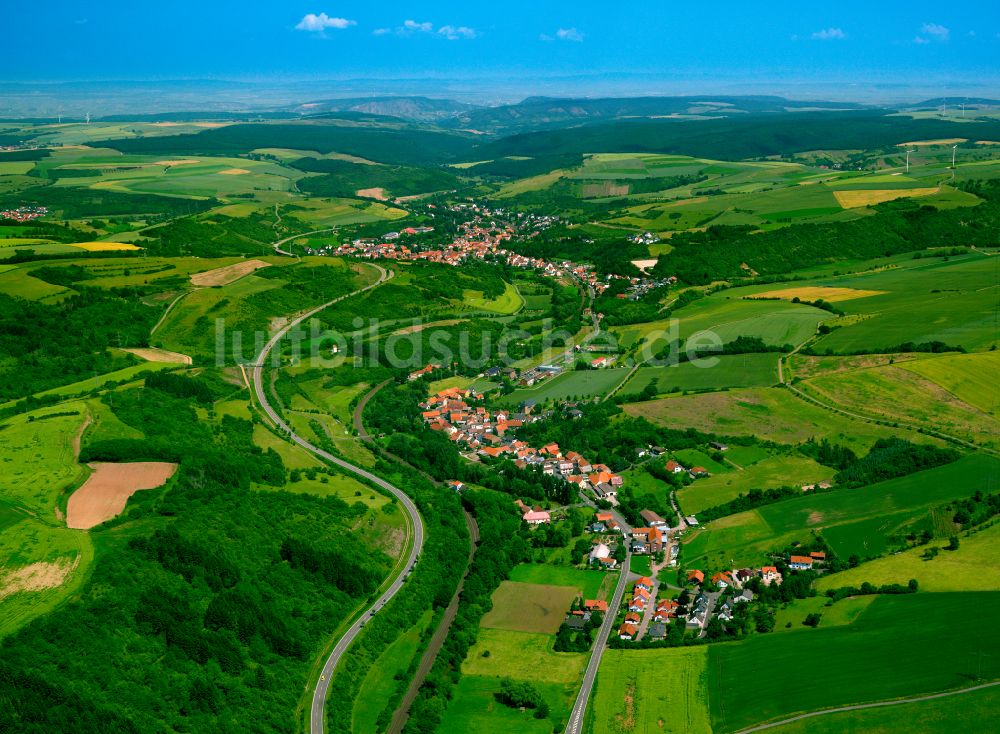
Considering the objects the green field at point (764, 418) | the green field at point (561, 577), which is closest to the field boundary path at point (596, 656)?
the green field at point (561, 577)

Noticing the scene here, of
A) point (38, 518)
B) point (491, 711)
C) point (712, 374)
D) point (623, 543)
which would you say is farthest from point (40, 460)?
point (712, 374)

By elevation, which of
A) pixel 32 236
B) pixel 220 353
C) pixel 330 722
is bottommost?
pixel 330 722

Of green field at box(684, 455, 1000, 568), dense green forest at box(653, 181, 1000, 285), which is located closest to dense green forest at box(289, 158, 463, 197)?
dense green forest at box(653, 181, 1000, 285)

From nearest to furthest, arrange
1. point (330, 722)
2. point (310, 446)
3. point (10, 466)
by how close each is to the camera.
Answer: point (330, 722) → point (10, 466) → point (310, 446)

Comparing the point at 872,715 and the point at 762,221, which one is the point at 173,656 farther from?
the point at 762,221

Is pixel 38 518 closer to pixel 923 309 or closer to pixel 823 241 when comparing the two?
pixel 923 309

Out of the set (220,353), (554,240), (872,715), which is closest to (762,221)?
(554,240)
